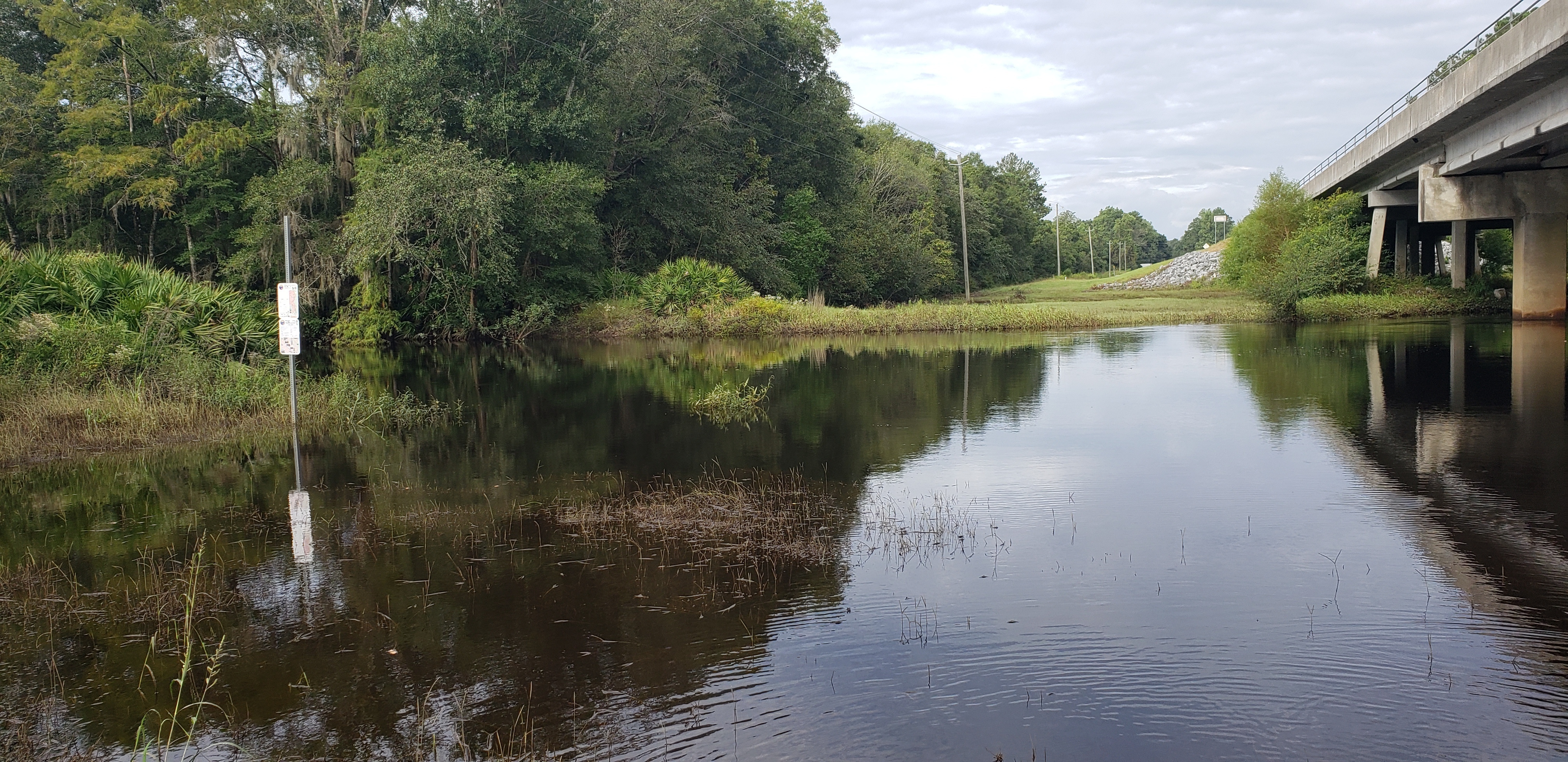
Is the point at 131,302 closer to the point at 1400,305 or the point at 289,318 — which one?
the point at 289,318

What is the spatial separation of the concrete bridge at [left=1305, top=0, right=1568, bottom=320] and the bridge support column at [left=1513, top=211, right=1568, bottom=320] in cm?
3

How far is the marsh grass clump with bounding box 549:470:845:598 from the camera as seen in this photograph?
8117 mm

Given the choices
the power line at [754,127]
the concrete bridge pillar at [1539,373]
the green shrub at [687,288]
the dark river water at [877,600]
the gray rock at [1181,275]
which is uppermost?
the power line at [754,127]

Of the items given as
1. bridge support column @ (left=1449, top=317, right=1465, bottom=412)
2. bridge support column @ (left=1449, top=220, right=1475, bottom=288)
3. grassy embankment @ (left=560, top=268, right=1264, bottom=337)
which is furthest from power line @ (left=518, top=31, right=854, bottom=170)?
bridge support column @ (left=1449, top=317, right=1465, bottom=412)

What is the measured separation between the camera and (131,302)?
15.7 m

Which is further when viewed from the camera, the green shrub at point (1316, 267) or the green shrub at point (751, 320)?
the green shrub at point (1316, 267)

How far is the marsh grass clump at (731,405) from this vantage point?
16.2 metres

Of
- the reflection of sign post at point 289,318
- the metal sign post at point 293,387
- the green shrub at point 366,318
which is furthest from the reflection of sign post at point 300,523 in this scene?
the green shrub at point 366,318

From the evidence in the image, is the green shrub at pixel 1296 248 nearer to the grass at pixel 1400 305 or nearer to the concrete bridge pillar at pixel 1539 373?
the grass at pixel 1400 305

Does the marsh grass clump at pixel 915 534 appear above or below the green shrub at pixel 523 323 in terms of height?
below

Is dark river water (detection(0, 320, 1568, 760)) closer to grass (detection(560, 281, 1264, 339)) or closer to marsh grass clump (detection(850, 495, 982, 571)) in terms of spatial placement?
marsh grass clump (detection(850, 495, 982, 571))

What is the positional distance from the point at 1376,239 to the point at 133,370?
4578 cm

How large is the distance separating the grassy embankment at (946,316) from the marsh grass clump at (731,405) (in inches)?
821

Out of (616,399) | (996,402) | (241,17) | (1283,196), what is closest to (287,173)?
(241,17)
